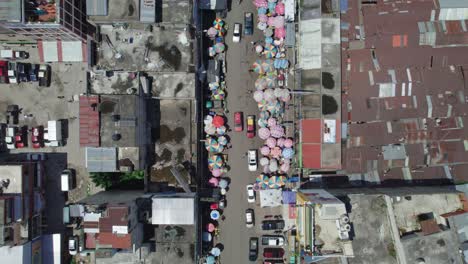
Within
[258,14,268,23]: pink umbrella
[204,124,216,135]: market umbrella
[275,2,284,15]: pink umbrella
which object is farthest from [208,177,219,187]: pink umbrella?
[275,2,284,15]: pink umbrella

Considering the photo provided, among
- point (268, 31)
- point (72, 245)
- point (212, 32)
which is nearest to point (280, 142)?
point (268, 31)

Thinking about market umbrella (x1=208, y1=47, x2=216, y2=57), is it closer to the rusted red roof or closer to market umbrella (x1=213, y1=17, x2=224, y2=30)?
market umbrella (x1=213, y1=17, x2=224, y2=30)

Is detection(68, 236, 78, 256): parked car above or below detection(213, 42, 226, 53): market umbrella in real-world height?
below

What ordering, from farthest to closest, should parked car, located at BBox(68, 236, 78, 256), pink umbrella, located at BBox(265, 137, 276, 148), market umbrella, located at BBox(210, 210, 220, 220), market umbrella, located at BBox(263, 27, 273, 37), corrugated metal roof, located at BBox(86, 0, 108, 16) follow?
market umbrella, located at BBox(263, 27, 273, 37), market umbrella, located at BBox(210, 210, 220, 220), pink umbrella, located at BBox(265, 137, 276, 148), parked car, located at BBox(68, 236, 78, 256), corrugated metal roof, located at BBox(86, 0, 108, 16)

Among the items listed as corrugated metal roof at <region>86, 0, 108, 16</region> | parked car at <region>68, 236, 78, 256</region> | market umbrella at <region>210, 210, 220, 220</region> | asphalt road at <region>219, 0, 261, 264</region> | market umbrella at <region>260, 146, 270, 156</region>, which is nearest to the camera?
corrugated metal roof at <region>86, 0, 108, 16</region>

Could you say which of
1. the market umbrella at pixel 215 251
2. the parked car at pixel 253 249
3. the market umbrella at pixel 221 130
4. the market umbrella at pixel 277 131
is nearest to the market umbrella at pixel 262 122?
the market umbrella at pixel 277 131

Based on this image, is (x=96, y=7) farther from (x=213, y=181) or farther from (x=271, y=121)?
(x=213, y=181)

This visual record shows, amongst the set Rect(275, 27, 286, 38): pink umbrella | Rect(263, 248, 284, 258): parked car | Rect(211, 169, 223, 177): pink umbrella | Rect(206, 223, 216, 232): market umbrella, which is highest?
Rect(275, 27, 286, 38): pink umbrella
